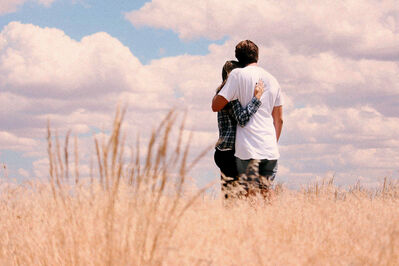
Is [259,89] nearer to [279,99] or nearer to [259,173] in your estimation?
[279,99]

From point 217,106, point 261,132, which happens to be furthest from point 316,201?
point 217,106

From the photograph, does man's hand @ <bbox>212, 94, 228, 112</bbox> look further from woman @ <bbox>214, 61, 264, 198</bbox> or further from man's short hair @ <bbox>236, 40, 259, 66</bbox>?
man's short hair @ <bbox>236, 40, 259, 66</bbox>

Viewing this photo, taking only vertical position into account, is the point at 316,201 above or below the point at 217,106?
below

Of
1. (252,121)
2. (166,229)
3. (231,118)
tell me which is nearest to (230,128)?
(231,118)

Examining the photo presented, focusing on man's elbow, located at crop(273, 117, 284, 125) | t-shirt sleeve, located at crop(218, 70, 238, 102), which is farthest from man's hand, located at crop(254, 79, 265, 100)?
man's elbow, located at crop(273, 117, 284, 125)

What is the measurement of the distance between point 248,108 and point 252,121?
13cm

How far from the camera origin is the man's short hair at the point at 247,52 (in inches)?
163

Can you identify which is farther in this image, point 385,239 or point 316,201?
point 316,201

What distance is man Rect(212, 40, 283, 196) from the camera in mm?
3973

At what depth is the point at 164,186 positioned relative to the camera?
7.13ft

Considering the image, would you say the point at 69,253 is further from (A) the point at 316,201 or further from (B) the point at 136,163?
(A) the point at 316,201

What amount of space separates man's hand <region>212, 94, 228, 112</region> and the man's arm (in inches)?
23.5

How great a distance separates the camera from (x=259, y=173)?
13.4 feet

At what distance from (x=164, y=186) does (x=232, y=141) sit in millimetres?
2037
